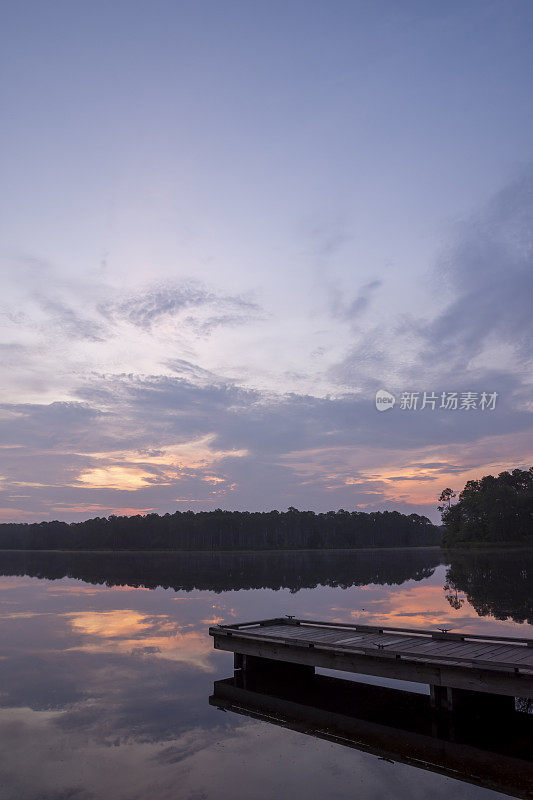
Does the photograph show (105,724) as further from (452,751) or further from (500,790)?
(500,790)

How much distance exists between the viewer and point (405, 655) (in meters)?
13.6

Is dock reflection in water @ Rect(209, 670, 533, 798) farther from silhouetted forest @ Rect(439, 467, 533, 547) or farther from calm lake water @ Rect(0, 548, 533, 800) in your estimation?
silhouetted forest @ Rect(439, 467, 533, 547)

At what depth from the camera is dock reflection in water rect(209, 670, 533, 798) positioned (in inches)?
429

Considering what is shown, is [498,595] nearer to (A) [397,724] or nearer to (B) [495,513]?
(A) [397,724]

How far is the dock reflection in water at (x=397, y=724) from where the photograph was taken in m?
10.9

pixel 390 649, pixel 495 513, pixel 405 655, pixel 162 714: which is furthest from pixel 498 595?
pixel 495 513

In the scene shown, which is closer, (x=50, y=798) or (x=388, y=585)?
(x=50, y=798)

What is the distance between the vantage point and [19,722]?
13.9 meters

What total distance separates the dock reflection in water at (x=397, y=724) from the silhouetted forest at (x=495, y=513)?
124578 millimetres

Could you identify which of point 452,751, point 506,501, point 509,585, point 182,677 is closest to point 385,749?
point 452,751

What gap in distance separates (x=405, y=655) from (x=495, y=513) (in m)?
128

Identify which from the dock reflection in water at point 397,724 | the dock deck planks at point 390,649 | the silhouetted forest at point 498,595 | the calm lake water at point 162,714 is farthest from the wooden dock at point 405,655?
the silhouetted forest at point 498,595

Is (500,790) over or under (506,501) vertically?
under

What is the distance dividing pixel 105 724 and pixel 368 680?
24.9 feet
